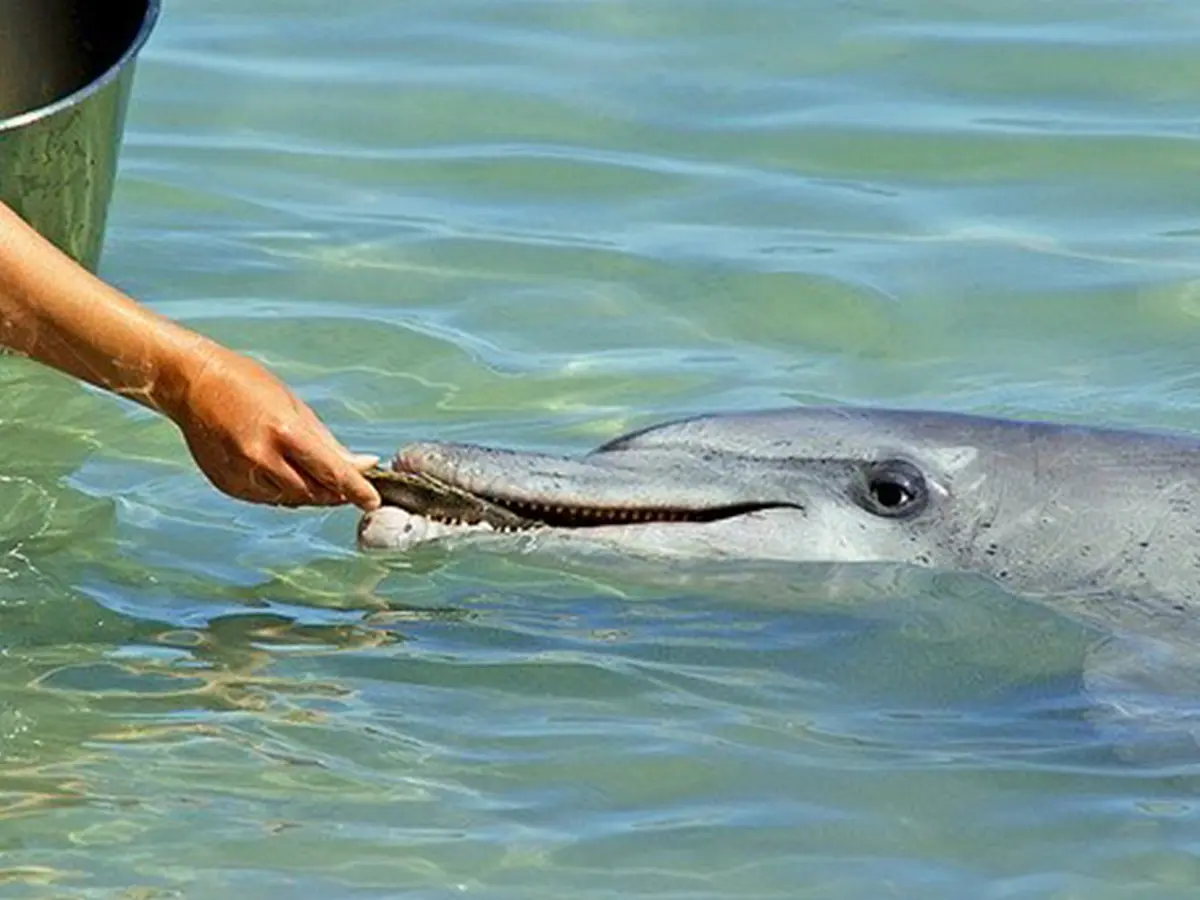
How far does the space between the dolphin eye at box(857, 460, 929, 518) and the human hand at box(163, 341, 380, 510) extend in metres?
1.79

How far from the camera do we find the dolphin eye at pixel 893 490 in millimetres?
8820

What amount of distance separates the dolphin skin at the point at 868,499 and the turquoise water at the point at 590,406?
14 centimetres

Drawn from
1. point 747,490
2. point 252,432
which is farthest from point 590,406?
point 252,432

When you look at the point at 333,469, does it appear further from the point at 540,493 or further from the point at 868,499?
the point at 868,499

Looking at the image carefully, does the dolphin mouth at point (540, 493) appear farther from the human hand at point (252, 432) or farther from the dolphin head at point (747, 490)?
the human hand at point (252, 432)

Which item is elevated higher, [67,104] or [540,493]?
[67,104]

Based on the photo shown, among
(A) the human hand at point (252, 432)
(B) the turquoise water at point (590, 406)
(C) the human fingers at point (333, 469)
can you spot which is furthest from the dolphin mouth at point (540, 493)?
(A) the human hand at point (252, 432)

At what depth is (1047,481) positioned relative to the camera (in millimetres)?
8852

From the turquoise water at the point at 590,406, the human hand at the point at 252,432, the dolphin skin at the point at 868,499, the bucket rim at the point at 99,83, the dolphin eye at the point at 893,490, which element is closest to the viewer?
the turquoise water at the point at 590,406

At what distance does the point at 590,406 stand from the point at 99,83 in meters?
1.96

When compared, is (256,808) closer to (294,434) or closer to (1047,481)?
(294,434)

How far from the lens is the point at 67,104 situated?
977 cm

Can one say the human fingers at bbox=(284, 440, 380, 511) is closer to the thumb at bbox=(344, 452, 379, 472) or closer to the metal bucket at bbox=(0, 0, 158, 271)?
the thumb at bbox=(344, 452, 379, 472)

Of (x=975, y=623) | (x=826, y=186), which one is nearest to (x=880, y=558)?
(x=975, y=623)
